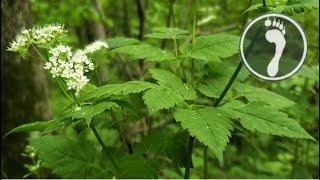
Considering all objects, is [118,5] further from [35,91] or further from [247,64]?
[247,64]

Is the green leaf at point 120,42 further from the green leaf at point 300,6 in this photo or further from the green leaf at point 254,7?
the green leaf at point 300,6

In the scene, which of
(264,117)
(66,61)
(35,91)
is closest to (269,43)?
(264,117)

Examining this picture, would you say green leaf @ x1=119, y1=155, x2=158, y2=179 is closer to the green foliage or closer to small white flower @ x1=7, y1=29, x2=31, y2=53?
small white flower @ x1=7, y1=29, x2=31, y2=53

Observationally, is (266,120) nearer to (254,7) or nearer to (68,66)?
(254,7)

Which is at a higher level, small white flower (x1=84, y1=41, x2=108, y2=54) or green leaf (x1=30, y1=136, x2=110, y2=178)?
small white flower (x1=84, y1=41, x2=108, y2=54)

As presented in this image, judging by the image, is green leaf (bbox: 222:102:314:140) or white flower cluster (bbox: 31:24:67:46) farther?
white flower cluster (bbox: 31:24:67:46)

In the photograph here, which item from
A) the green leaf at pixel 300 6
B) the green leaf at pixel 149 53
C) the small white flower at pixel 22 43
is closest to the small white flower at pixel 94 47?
the green leaf at pixel 149 53

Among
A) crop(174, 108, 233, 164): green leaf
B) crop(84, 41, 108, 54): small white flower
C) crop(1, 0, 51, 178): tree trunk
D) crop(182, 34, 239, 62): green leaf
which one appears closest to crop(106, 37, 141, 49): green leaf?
crop(84, 41, 108, 54): small white flower
